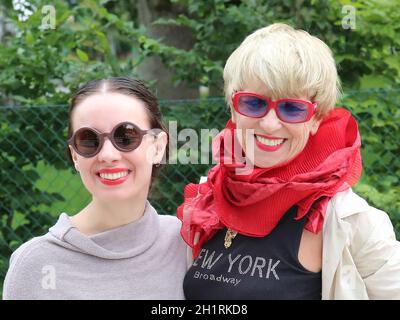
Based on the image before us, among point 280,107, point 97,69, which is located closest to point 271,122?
point 280,107

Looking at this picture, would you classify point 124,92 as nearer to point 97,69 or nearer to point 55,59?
point 97,69

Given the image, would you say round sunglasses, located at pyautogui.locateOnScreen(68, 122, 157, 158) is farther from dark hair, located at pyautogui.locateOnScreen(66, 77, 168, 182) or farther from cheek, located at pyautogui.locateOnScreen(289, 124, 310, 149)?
cheek, located at pyautogui.locateOnScreen(289, 124, 310, 149)

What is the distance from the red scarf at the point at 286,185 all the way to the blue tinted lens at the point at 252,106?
0.17 m

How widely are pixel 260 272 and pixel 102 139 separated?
0.65 m

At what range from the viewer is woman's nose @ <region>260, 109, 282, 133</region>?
220cm

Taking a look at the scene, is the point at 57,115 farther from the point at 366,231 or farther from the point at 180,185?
the point at 366,231

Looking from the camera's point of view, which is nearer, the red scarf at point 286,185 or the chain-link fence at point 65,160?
the red scarf at point 286,185

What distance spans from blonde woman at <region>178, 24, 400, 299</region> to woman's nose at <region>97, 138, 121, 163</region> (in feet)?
1.20

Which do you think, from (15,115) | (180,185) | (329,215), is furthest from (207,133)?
(329,215)

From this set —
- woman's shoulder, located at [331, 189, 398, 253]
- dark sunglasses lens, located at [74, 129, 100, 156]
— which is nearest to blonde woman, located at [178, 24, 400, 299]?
woman's shoulder, located at [331, 189, 398, 253]

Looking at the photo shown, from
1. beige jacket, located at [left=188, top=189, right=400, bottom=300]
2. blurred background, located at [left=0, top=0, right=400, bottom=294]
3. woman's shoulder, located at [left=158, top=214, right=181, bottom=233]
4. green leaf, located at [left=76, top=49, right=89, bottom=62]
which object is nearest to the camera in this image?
beige jacket, located at [left=188, top=189, right=400, bottom=300]

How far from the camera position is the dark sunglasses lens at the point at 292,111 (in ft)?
7.16

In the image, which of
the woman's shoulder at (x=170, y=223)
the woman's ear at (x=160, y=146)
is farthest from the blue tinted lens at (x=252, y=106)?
the woman's shoulder at (x=170, y=223)

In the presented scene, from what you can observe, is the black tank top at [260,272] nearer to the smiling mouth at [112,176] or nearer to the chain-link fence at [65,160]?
the smiling mouth at [112,176]
